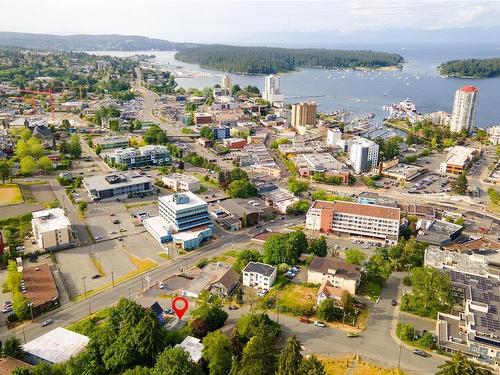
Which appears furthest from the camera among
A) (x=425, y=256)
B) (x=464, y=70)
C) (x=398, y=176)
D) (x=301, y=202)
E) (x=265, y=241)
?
(x=464, y=70)

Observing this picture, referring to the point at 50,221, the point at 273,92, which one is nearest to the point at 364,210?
the point at 50,221

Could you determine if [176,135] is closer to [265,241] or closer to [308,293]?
[265,241]

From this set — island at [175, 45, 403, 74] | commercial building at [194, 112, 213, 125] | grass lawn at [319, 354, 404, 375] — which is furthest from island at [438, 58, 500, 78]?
grass lawn at [319, 354, 404, 375]

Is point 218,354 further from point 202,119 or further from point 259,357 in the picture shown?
point 202,119

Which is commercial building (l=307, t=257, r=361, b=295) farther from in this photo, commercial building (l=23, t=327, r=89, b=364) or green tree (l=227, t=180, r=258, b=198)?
green tree (l=227, t=180, r=258, b=198)

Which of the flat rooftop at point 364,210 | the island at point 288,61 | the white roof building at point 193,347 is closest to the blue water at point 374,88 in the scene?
the island at point 288,61

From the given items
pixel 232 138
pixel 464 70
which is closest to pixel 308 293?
pixel 232 138

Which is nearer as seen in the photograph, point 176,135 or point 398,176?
point 398,176
